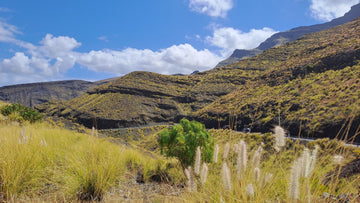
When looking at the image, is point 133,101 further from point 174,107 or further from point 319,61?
point 319,61

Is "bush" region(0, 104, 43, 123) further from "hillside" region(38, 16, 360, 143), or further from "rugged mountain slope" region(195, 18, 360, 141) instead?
"rugged mountain slope" region(195, 18, 360, 141)

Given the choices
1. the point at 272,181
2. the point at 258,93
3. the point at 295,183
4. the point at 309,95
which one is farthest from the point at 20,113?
the point at 258,93

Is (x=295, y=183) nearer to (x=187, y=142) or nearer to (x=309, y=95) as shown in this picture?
(x=187, y=142)

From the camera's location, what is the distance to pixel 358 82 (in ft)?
89.8

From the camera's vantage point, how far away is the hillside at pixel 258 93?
2756cm

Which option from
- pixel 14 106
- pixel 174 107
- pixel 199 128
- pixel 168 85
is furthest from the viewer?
pixel 168 85

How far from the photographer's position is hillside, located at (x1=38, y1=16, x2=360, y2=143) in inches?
1085

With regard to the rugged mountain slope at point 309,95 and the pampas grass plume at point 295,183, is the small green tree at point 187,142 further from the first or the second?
the rugged mountain slope at point 309,95

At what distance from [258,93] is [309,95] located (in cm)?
1446

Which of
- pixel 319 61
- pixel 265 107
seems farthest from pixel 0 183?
pixel 319 61

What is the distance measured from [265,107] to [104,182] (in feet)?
122

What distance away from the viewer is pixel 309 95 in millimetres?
32312

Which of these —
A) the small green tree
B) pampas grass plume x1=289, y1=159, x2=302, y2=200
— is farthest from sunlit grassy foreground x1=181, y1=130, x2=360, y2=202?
the small green tree

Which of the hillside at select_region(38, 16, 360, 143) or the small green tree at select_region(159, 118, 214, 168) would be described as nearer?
the small green tree at select_region(159, 118, 214, 168)
